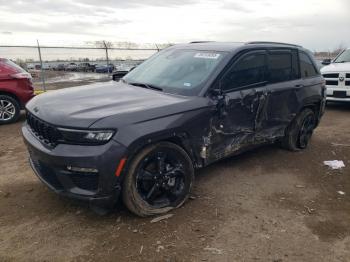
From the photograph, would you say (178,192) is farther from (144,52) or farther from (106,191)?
(144,52)

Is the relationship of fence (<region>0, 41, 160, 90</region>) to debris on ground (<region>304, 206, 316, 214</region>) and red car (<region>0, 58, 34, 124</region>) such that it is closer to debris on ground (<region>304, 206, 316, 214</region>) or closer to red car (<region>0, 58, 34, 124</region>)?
red car (<region>0, 58, 34, 124</region>)

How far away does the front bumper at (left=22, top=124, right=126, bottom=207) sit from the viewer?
3254 mm

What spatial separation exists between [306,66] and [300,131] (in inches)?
43.0

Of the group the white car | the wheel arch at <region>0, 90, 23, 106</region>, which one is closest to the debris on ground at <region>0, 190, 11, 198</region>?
the wheel arch at <region>0, 90, 23, 106</region>

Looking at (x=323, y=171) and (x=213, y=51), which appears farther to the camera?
(x=323, y=171)

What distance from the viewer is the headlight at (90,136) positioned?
327cm

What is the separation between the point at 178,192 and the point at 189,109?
0.92 metres

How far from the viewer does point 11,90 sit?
838 cm

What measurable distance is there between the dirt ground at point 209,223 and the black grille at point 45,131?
2.74ft

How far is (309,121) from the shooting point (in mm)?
6301

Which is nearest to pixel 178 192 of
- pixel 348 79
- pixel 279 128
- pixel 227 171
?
pixel 227 171

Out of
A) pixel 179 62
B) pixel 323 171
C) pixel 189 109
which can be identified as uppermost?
pixel 179 62

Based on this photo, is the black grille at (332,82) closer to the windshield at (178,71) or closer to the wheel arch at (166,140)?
the windshield at (178,71)

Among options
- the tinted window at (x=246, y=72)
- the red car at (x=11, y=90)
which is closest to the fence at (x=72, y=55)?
the red car at (x=11, y=90)
